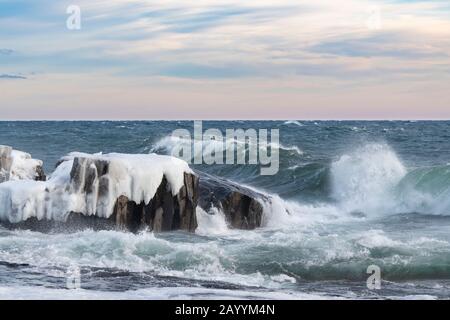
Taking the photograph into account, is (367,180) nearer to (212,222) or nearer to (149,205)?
(212,222)

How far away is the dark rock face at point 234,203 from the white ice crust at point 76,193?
2.65m

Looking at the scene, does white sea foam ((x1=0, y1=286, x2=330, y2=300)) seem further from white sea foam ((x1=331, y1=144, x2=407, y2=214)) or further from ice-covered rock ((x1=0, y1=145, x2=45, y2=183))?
white sea foam ((x1=331, y1=144, x2=407, y2=214))

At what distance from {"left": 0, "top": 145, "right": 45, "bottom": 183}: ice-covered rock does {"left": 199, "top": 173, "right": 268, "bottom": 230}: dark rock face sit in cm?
456

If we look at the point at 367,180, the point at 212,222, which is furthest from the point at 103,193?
the point at 367,180

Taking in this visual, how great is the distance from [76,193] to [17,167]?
3796mm

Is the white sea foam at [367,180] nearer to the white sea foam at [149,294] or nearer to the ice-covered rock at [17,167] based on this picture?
the ice-covered rock at [17,167]

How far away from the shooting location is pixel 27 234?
1669cm

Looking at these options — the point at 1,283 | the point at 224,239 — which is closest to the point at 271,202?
the point at 224,239

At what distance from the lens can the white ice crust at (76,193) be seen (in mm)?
16922

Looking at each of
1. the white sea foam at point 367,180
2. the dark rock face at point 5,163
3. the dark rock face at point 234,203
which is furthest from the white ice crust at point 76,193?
the white sea foam at point 367,180

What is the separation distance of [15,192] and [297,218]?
895 cm

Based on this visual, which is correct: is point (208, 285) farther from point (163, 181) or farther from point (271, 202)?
point (271, 202)

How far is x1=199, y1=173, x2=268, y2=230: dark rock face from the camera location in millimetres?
19609
